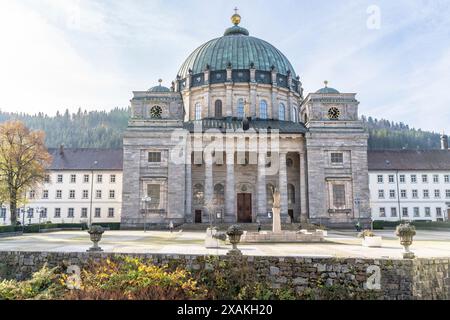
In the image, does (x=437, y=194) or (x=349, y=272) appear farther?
(x=437, y=194)

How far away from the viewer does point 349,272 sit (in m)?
15.5

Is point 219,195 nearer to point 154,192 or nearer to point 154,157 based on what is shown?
point 154,192

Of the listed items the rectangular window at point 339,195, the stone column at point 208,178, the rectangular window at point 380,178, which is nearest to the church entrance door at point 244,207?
the stone column at point 208,178

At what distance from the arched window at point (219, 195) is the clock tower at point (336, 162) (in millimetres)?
12211

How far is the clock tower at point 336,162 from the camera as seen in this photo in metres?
47.8

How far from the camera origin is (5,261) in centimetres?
1788

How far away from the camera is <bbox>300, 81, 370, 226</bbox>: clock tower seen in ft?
157

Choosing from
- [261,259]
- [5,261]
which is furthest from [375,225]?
[5,261]

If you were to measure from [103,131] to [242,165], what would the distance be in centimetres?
12153

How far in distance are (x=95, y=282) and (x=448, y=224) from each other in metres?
49.2

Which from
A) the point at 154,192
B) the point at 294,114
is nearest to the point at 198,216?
the point at 154,192

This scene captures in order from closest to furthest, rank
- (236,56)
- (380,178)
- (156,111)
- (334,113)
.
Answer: (156,111)
(334,113)
(236,56)
(380,178)

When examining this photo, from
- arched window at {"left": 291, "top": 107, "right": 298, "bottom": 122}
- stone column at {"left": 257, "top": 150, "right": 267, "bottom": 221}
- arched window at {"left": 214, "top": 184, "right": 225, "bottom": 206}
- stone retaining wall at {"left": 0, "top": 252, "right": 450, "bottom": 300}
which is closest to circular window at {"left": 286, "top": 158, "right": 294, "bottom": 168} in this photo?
stone column at {"left": 257, "top": 150, "right": 267, "bottom": 221}

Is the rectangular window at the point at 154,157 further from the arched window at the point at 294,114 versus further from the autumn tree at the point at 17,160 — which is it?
the arched window at the point at 294,114
